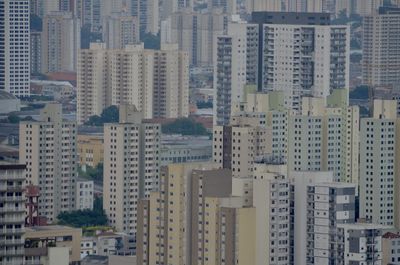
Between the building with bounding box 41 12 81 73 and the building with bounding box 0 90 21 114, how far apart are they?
792 cm

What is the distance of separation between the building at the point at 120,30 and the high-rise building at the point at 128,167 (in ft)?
71.8

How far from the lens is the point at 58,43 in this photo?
184 ft

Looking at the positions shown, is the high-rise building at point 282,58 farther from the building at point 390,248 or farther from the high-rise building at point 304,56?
the building at point 390,248

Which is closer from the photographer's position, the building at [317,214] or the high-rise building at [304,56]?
the building at [317,214]

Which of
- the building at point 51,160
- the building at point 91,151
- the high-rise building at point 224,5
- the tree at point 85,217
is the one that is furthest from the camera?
the high-rise building at point 224,5

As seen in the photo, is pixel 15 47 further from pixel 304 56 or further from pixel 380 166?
pixel 380 166

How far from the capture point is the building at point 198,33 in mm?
56188

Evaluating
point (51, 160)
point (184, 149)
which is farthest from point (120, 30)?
point (51, 160)

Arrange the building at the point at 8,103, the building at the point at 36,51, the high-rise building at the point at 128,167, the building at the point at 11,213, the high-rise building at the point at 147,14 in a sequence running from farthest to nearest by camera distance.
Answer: the high-rise building at the point at 147,14 < the building at the point at 36,51 < the building at the point at 8,103 < the high-rise building at the point at 128,167 < the building at the point at 11,213

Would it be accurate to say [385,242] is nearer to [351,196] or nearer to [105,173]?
[351,196]

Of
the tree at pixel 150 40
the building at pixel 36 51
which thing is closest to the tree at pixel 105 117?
the building at pixel 36 51

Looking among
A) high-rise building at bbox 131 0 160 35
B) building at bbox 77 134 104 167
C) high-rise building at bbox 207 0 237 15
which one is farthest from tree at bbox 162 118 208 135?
high-rise building at bbox 131 0 160 35

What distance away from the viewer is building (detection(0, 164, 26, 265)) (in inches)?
824

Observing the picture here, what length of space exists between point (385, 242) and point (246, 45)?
15691 millimetres
